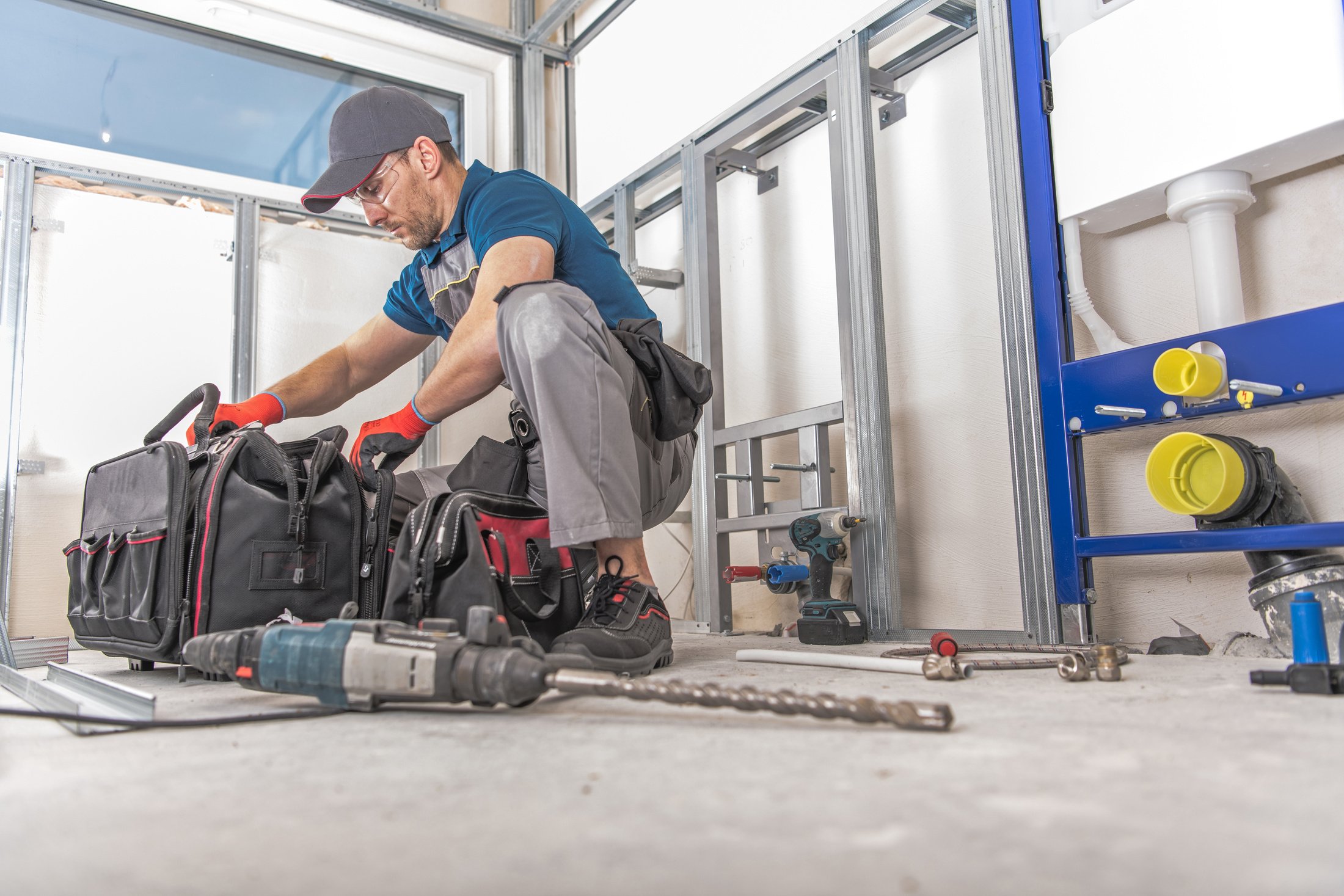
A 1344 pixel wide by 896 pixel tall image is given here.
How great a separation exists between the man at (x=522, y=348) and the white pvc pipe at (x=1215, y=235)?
35.6 inches

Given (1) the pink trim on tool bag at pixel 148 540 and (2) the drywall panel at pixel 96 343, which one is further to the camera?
(2) the drywall panel at pixel 96 343

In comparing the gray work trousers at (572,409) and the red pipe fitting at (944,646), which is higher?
the gray work trousers at (572,409)

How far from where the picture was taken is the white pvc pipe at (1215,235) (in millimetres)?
1360

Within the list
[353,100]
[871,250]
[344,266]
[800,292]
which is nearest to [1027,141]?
[871,250]

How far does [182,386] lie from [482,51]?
1.61m

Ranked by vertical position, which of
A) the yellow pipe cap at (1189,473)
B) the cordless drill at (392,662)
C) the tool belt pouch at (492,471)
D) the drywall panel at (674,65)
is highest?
the drywall panel at (674,65)

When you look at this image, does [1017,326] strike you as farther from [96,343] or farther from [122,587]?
[96,343]

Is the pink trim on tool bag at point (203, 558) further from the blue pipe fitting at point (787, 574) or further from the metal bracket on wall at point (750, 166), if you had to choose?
the metal bracket on wall at point (750, 166)

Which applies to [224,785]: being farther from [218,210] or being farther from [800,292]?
[218,210]

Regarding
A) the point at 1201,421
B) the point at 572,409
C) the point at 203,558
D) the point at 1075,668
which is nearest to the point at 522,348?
the point at 572,409

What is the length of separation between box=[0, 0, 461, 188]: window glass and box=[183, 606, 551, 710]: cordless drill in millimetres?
2345

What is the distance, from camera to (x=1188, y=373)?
1314 mm

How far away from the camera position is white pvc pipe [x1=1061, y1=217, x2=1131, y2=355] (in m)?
1.55

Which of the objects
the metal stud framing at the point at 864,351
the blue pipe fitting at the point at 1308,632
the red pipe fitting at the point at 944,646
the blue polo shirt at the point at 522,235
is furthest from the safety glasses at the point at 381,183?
the blue pipe fitting at the point at 1308,632
